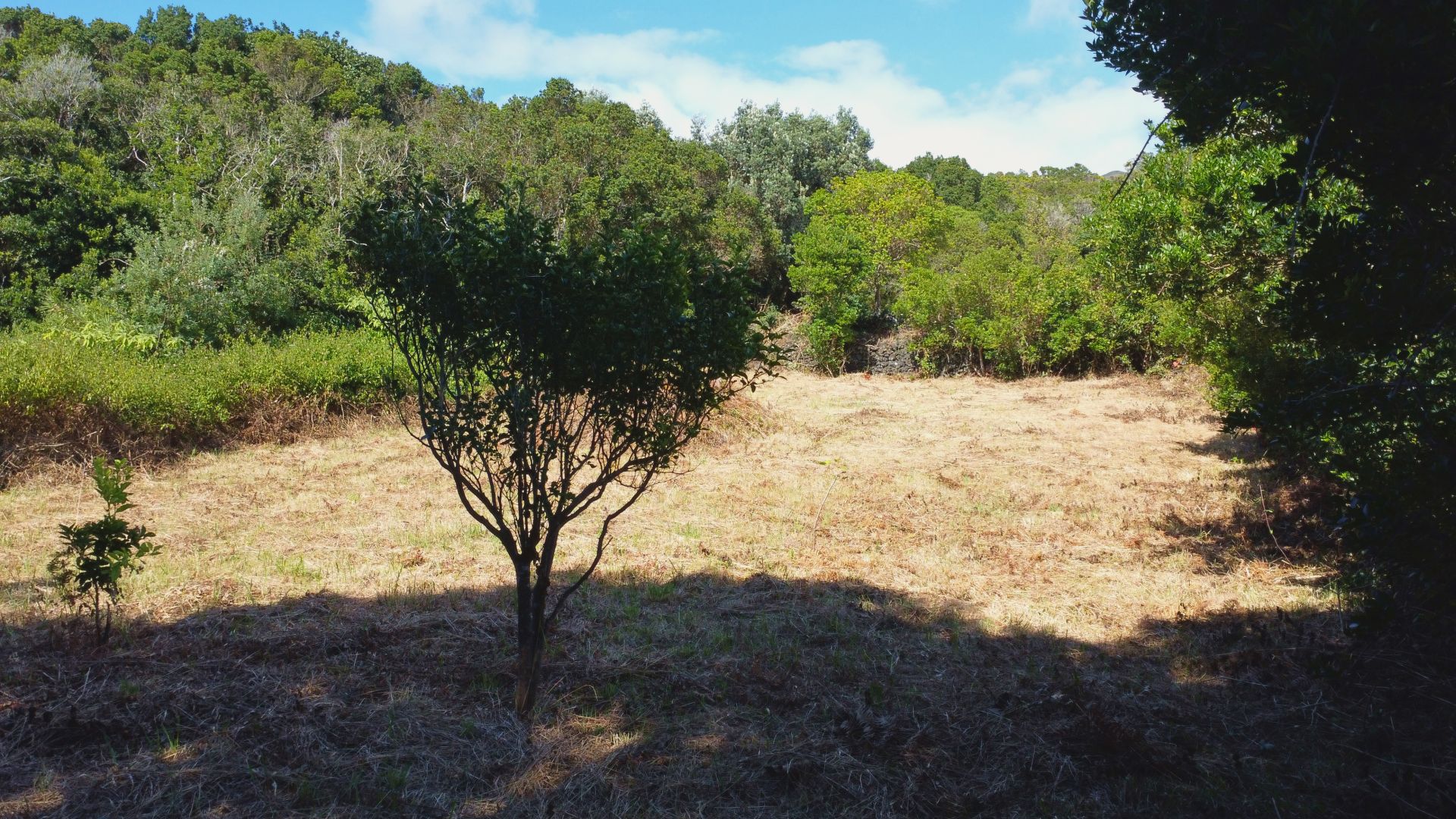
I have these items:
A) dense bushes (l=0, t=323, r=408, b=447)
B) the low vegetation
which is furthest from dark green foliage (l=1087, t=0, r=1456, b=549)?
dense bushes (l=0, t=323, r=408, b=447)

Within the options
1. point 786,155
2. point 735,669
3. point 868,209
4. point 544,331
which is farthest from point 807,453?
point 786,155

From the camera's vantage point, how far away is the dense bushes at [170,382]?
31.5 feet

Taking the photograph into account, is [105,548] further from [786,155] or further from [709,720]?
[786,155]

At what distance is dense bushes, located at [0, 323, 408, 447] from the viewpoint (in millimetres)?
9609

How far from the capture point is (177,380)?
10961mm

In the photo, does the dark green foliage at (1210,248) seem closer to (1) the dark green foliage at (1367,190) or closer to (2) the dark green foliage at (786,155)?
(1) the dark green foliage at (1367,190)

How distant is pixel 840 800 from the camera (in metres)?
3.70

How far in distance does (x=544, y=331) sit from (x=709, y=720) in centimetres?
208

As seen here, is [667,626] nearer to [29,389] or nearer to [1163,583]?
[1163,583]

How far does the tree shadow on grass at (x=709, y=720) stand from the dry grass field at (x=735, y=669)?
2 centimetres

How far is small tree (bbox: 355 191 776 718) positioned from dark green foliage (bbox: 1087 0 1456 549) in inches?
90.8

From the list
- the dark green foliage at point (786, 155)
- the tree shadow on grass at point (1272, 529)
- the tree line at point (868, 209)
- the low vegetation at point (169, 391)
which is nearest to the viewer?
the tree line at point (868, 209)

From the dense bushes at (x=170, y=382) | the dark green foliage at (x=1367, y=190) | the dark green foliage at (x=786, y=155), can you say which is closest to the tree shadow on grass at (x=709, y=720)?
the dark green foliage at (x=1367, y=190)

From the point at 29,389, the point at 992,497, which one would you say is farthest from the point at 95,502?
the point at 992,497
